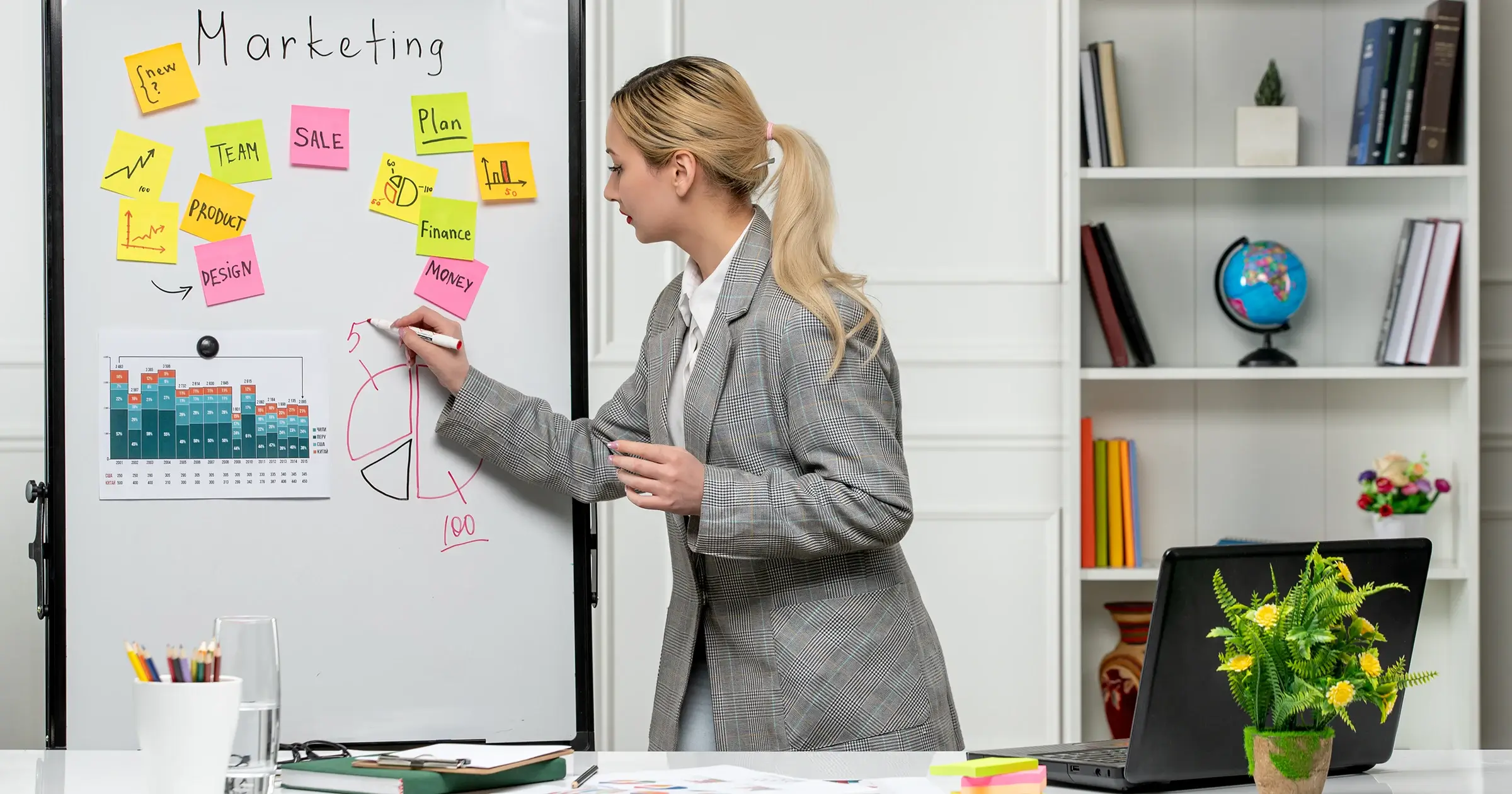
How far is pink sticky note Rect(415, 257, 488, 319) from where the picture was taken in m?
1.88

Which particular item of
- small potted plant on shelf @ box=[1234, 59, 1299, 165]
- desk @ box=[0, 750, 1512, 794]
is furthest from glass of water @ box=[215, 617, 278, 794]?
small potted plant on shelf @ box=[1234, 59, 1299, 165]

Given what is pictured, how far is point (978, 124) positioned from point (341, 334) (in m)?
1.53

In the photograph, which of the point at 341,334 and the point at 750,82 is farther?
the point at 750,82

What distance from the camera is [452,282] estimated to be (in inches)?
74.3

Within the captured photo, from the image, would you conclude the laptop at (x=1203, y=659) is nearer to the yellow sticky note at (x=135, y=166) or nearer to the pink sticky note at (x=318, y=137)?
the pink sticky note at (x=318, y=137)

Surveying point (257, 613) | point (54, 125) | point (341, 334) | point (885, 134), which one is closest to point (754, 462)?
point (341, 334)

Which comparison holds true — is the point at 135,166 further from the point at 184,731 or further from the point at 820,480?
the point at 184,731

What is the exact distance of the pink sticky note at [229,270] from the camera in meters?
1.85

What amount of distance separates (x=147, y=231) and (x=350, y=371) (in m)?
0.33

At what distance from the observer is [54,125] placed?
1793mm

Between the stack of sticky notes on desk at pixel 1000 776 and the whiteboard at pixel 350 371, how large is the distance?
3.01 ft

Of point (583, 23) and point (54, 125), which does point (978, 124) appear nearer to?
point (583, 23)

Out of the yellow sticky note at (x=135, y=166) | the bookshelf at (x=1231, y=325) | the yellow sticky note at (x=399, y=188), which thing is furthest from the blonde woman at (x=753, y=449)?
the bookshelf at (x=1231, y=325)

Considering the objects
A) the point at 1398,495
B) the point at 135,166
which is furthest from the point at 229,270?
the point at 1398,495
